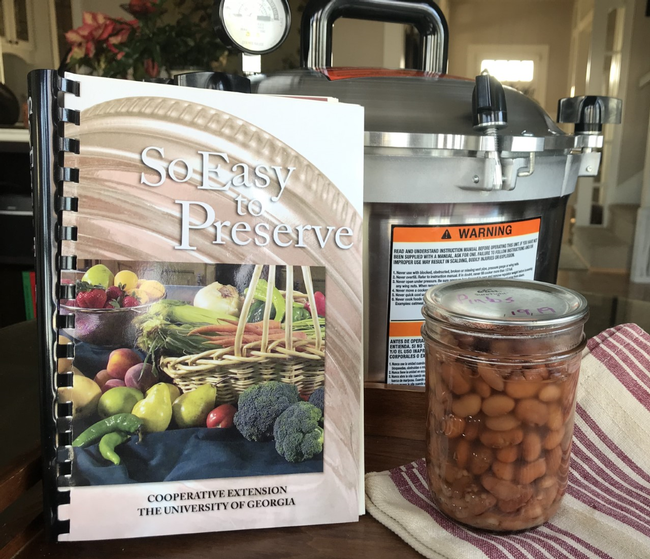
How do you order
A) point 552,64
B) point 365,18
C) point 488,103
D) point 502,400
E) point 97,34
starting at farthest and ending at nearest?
point 552,64, point 97,34, point 365,18, point 488,103, point 502,400

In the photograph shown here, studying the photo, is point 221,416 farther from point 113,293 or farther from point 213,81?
point 213,81

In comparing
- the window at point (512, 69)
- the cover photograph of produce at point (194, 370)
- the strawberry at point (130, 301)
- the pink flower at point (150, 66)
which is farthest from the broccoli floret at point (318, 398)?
the window at point (512, 69)

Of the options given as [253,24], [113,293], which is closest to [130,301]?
[113,293]

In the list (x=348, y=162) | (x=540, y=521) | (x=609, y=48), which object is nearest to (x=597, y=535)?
(x=540, y=521)

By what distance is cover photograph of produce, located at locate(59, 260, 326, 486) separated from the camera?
1.00 feet

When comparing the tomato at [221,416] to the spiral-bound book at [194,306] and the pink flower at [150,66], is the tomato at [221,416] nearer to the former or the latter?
the spiral-bound book at [194,306]

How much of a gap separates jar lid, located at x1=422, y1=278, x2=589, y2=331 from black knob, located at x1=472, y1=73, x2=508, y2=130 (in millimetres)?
127

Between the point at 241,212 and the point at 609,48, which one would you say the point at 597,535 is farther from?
the point at 609,48

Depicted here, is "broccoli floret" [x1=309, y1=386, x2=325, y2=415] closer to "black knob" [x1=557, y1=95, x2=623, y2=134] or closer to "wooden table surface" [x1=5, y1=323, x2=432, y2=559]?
"wooden table surface" [x1=5, y1=323, x2=432, y2=559]

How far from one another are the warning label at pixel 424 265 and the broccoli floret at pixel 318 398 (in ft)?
0.39

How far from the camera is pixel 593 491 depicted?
0.37m

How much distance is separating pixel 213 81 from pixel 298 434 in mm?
221

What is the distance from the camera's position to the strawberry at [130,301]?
12.1 inches

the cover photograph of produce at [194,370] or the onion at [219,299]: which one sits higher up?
the onion at [219,299]
